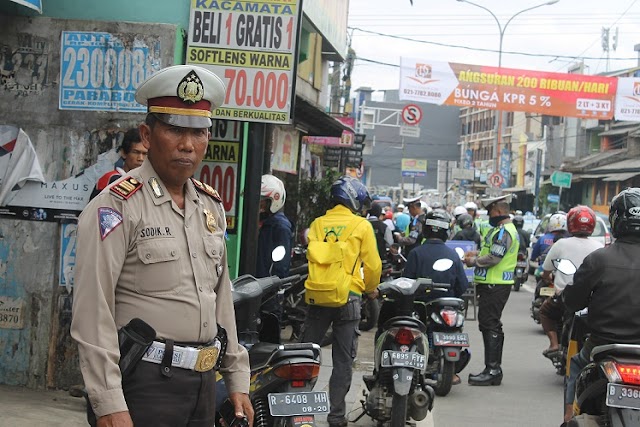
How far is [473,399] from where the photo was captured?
9.77 m

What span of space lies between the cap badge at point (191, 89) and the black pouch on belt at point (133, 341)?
0.87 meters

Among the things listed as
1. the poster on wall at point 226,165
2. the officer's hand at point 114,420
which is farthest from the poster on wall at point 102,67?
the officer's hand at point 114,420

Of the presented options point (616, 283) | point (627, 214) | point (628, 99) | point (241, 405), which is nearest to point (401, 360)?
point (616, 283)

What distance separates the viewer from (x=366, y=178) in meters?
84.2

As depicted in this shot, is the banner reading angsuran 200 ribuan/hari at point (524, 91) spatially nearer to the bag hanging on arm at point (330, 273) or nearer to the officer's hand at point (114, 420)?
the bag hanging on arm at point (330, 273)

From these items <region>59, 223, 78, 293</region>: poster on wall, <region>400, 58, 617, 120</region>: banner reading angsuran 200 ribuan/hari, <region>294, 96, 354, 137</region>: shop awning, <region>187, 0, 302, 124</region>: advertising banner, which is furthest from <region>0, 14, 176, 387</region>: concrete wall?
<region>400, 58, 617, 120</region>: banner reading angsuran 200 ribuan/hari

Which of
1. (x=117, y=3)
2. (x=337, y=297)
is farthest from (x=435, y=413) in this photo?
(x=117, y=3)

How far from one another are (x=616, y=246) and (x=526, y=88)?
81.8 feet

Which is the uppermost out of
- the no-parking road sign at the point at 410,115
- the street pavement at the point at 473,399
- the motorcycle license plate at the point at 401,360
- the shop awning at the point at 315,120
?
the no-parking road sign at the point at 410,115

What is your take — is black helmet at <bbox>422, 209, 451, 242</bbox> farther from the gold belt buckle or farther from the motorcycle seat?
the gold belt buckle

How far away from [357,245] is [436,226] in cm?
211

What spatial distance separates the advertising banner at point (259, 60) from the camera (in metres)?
7.31

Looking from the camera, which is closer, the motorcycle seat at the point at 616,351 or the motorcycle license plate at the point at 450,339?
the motorcycle seat at the point at 616,351

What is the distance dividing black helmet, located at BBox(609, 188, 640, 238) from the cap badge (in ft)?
10.8
